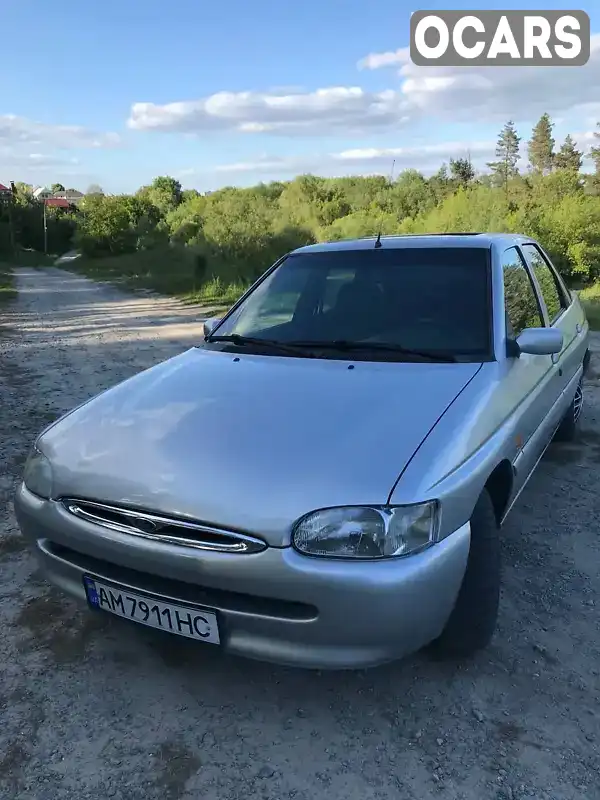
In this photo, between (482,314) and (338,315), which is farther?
Result: (338,315)

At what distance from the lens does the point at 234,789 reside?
1.87 meters

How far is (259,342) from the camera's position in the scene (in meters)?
3.24

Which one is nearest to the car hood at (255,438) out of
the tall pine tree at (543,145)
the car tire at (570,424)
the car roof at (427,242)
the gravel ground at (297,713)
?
the gravel ground at (297,713)

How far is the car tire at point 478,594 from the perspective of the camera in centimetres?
228

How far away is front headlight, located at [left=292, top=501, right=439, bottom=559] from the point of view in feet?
6.33

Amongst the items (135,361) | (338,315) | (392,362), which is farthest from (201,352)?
(135,361)

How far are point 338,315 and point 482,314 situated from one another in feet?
2.33

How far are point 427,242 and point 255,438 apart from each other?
1828mm

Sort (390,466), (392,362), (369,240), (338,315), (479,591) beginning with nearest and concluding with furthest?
1. (390,466)
2. (479,591)
3. (392,362)
4. (338,315)
5. (369,240)

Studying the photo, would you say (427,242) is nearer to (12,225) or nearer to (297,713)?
(297,713)

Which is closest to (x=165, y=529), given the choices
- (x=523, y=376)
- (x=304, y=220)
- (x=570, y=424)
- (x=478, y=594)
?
(x=478, y=594)

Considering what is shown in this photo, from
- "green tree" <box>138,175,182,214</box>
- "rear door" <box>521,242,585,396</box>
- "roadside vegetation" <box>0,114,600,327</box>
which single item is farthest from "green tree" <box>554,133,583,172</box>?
"rear door" <box>521,242,585,396</box>

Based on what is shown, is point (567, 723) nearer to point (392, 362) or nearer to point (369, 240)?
point (392, 362)

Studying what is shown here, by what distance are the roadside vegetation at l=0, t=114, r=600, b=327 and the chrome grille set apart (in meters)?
4.02
